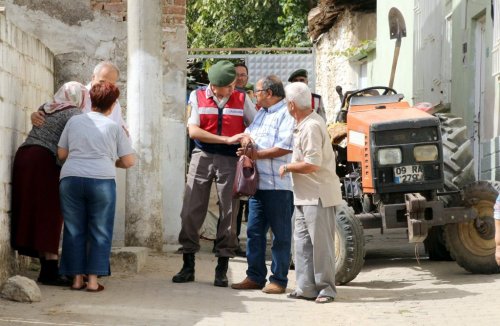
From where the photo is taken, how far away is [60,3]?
11.4m

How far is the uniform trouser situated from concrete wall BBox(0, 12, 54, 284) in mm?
1453

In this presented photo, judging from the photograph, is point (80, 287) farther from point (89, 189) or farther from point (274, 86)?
point (274, 86)

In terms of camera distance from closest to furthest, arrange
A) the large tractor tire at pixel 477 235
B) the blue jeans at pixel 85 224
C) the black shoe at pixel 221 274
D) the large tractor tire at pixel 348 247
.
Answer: the blue jeans at pixel 85 224 → the black shoe at pixel 221 274 → the large tractor tire at pixel 348 247 → the large tractor tire at pixel 477 235

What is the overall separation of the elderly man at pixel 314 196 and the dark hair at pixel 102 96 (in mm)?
1365

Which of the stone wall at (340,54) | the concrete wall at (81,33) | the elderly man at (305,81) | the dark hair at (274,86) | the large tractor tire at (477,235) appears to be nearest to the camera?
the dark hair at (274,86)

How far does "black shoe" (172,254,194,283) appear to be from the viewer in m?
8.98

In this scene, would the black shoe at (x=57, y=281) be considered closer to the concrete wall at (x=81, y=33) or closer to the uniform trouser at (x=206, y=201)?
the uniform trouser at (x=206, y=201)

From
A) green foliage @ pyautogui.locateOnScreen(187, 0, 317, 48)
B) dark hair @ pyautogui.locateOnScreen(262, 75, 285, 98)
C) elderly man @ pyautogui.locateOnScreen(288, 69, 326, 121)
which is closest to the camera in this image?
dark hair @ pyautogui.locateOnScreen(262, 75, 285, 98)

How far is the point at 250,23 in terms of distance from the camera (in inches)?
1098

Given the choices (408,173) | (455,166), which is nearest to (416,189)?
(408,173)

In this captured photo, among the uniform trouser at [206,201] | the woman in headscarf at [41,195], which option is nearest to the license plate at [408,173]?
the uniform trouser at [206,201]

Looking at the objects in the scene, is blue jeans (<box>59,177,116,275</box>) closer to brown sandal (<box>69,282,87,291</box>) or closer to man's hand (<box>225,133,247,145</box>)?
brown sandal (<box>69,282,87,291</box>)

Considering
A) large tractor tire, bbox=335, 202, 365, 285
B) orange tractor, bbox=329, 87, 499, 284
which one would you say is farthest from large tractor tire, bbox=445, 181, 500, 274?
large tractor tire, bbox=335, 202, 365, 285

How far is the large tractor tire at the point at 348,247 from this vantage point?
919 cm
